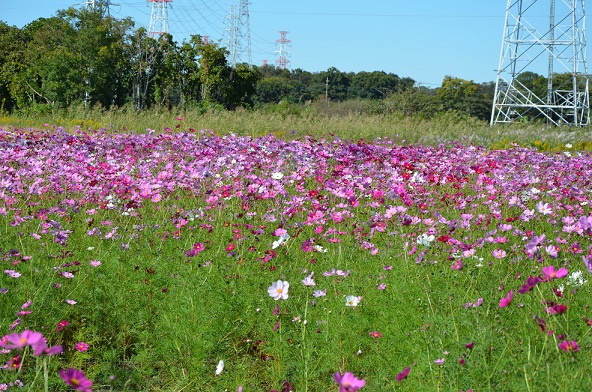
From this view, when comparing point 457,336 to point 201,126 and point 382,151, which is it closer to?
point 382,151

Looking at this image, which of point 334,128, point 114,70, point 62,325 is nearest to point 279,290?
point 62,325

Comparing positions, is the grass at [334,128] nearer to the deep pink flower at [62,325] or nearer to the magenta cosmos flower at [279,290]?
the deep pink flower at [62,325]

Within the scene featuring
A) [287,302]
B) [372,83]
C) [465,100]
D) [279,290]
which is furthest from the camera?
[372,83]

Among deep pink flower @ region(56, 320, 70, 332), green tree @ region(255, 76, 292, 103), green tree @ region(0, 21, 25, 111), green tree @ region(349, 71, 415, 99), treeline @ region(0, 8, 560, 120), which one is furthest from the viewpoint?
green tree @ region(349, 71, 415, 99)

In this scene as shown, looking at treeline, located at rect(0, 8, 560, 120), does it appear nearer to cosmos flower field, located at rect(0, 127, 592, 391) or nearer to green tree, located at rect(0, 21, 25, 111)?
green tree, located at rect(0, 21, 25, 111)

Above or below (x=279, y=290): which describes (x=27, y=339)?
above

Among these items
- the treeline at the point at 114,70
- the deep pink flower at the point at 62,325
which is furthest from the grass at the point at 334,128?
the deep pink flower at the point at 62,325

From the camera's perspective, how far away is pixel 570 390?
1.76 m

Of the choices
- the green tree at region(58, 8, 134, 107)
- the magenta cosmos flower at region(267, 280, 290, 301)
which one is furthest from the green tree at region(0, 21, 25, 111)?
the magenta cosmos flower at region(267, 280, 290, 301)

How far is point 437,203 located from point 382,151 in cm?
243

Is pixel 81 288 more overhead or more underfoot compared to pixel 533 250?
more underfoot

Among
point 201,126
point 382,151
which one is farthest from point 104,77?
point 382,151

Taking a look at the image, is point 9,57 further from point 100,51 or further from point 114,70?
point 100,51

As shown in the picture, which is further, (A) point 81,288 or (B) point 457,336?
(A) point 81,288
